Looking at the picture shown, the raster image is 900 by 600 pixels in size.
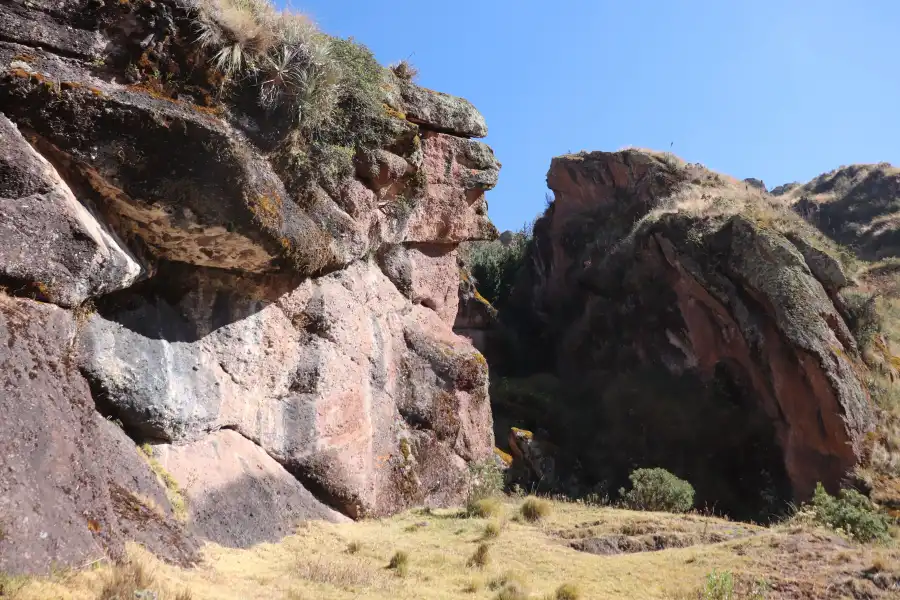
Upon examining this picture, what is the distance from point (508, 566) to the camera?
6.58 m

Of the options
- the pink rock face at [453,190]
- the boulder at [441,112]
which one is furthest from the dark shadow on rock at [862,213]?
the boulder at [441,112]

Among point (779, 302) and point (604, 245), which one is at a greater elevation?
point (604, 245)

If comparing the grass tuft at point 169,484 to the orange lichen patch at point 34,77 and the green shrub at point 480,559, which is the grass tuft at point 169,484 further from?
the orange lichen patch at point 34,77

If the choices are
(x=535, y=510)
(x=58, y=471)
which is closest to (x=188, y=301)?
(x=58, y=471)

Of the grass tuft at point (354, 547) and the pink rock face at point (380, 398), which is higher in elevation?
the pink rock face at point (380, 398)

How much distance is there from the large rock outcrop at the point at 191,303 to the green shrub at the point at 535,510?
1617mm

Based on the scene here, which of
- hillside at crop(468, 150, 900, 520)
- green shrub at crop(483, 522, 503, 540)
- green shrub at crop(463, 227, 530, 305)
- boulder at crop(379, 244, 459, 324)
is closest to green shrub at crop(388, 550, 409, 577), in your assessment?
green shrub at crop(483, 522, 503, 540)

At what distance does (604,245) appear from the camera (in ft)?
90.9

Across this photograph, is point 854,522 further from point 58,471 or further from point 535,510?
point 58,471

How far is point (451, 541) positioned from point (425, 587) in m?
2.11

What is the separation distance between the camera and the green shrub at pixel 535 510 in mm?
9414

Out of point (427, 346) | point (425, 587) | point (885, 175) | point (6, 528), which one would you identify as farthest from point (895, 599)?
point (885, 175)

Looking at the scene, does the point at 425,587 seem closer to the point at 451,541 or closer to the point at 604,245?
the point at 451,541

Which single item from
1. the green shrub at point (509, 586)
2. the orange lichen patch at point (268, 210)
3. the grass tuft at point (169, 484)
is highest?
the orange lichen patch at point (268, 210)
